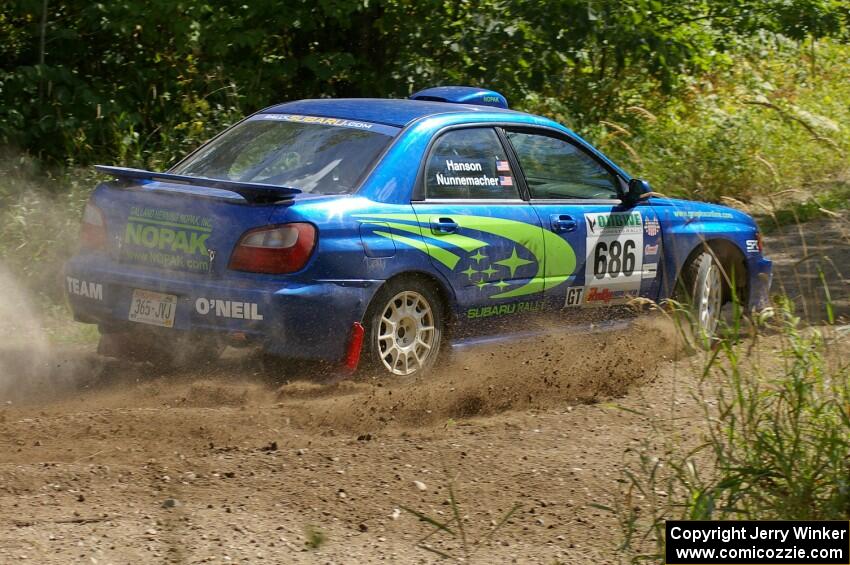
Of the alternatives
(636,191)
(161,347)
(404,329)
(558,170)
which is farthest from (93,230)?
(636,191)

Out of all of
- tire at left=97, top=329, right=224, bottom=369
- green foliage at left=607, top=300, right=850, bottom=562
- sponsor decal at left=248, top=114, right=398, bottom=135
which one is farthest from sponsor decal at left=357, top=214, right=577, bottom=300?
green foliage at left=607, top=300, right=850, bottom=562

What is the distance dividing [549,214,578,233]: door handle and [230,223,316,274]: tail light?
5.86 feet

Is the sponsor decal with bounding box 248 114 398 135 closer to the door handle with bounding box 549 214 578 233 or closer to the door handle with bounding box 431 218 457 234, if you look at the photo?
the door handle with bounding box 431 218 457 234

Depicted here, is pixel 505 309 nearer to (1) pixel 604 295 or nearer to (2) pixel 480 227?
(2) pixel 480 227

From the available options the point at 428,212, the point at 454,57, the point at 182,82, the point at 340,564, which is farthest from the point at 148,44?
the point at 340,564

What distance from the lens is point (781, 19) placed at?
12992 mm

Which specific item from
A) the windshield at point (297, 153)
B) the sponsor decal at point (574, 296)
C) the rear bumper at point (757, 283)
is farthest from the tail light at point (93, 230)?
the rear bumper at point (757, 283)

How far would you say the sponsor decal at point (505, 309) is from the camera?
6645 mm

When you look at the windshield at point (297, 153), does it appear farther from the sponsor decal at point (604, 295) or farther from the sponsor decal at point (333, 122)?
the sponsor decal at point (604, 295)

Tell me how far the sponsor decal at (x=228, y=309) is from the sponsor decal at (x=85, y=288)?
2.19ft

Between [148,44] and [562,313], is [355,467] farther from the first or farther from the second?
[148,44]

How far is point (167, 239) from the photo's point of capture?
19.7 feet

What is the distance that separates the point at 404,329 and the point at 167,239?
4.44 ft

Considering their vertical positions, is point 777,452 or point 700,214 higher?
point 700,214
